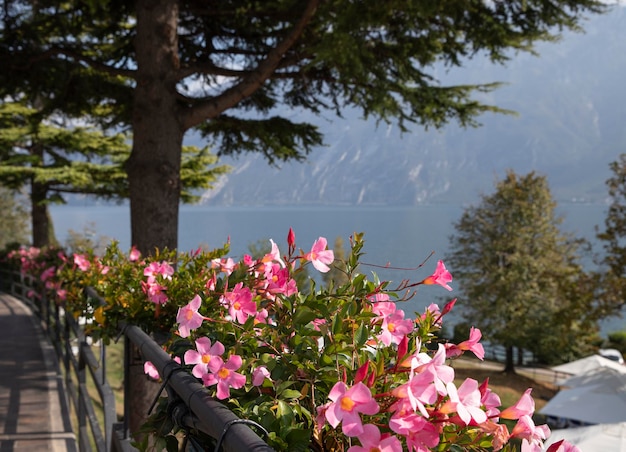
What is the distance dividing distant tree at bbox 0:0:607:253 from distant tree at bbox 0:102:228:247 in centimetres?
567

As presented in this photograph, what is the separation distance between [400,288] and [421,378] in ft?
1.82

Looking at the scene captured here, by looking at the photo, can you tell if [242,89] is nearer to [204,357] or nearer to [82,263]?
[82,263]

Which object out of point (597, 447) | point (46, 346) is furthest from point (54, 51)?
point (597, 447)

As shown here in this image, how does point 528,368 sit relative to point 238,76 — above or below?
below

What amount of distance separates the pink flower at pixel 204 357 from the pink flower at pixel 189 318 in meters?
0.13

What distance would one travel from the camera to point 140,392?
600cm

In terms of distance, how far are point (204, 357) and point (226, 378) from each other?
10 centimetres

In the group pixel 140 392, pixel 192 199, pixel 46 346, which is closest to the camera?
pixel 140 392

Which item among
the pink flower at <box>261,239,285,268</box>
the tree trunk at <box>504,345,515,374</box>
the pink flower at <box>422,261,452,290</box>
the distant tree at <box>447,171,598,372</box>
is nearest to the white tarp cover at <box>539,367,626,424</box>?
the distant tree at <box>447,171,598,372</box>

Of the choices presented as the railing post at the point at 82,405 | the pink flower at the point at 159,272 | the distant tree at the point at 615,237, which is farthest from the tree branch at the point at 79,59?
the distant tree at the point at 615,237

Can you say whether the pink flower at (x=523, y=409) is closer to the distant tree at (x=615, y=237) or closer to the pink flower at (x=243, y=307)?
the pink flower at (x=243, y=307)

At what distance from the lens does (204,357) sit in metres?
1.28

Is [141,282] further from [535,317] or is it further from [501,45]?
[535,317]

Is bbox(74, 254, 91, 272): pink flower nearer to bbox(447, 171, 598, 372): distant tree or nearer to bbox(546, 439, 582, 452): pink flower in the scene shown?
bbox(546, 439, 582, 452): pink flower
